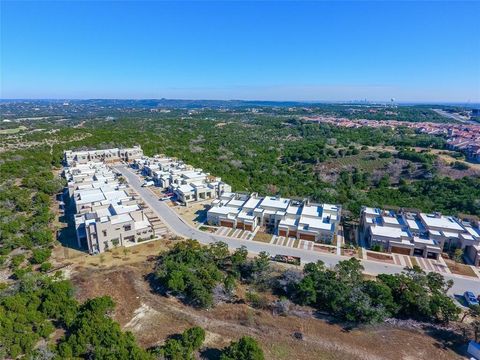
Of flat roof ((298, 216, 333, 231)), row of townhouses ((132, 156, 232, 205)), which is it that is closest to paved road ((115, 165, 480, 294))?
flat roof ((298, 216, 333, 231))

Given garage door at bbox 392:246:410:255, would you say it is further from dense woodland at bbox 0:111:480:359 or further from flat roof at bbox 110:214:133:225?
flat roof at bbox 110:214:133:225

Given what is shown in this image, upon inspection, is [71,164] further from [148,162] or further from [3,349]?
[3,349]

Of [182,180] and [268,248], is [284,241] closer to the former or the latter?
[268,248]

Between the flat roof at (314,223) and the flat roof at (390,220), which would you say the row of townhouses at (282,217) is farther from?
the flat roof at (390,220)

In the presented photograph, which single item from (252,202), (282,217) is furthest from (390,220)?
(252,202)

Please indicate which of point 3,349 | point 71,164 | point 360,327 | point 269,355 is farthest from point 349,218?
point 71,164
